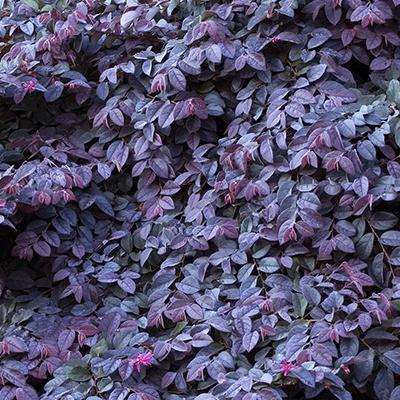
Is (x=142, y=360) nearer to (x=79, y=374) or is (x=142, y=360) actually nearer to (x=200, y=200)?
(x=79, y=374)

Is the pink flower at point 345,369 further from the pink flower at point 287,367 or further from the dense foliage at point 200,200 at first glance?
the pink flower at point 287,367

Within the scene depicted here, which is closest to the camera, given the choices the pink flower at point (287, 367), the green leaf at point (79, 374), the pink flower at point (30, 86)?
the pink flower at point (287, 367)

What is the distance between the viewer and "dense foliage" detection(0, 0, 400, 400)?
1.43 m

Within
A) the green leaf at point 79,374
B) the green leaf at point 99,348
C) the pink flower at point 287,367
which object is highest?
the pink flower at point 287,367

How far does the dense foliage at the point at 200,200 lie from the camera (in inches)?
56.3

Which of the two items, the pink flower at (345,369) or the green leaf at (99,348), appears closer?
the pink flower at (345,369)

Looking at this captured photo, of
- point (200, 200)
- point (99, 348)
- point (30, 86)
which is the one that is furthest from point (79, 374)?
point (30, 86)

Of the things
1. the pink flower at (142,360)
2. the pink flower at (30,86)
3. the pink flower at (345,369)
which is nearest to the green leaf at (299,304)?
Answer: the pink flower at (345,369)

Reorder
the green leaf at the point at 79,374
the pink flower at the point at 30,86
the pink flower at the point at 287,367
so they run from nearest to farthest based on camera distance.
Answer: the pink flower at the point at 287,367, the green leaf at the point at 79,374, the pink flower at the point at 30,86

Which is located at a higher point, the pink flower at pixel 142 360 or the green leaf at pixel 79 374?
the pink flower at pixel 142 360

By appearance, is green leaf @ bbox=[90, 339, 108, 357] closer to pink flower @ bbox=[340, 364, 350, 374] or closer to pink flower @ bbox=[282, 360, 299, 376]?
pink flower @ bbox=[282, 360, 299, 376]

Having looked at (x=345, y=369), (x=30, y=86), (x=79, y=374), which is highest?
(x=30, y=86)

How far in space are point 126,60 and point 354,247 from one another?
1.09m

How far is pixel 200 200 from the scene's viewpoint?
1.81 meters
